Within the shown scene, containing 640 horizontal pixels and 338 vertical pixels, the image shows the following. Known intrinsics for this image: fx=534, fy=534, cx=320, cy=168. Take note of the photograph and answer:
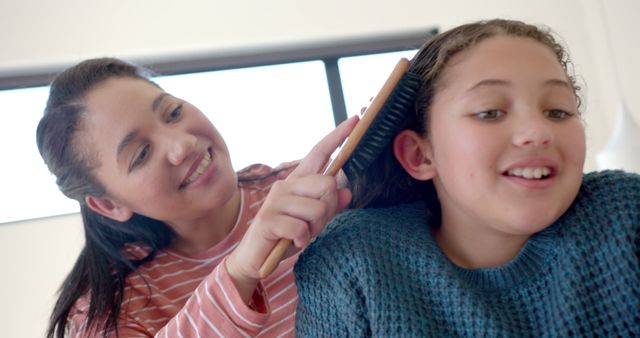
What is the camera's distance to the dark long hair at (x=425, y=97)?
0.63m

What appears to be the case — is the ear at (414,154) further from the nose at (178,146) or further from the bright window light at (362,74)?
the bright window light at (362,74)

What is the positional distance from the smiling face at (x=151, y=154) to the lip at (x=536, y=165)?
39 cm

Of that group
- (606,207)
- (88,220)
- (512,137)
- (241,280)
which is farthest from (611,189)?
(88,220)

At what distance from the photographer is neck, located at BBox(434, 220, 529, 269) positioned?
2.02 ft

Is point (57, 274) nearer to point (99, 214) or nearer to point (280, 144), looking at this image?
point (280, 144)

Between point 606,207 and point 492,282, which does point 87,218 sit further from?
point 606,207

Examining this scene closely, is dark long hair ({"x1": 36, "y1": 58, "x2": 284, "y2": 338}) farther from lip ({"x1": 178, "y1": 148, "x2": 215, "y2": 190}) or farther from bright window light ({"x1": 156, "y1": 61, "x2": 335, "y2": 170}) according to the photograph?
bright window light ({"x1": 156, "y1": 61, "x2": 335, "y2": 170})

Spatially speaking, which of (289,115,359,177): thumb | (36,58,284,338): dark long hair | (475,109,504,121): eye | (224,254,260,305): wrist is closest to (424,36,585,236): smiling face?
(475,109,504,121): eye

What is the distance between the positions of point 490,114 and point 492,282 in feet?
0.60

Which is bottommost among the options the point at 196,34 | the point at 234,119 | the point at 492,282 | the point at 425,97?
the point at 492,282

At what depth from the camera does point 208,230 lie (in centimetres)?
83

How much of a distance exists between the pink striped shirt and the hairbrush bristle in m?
0.17

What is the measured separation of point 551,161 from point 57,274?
1542mm

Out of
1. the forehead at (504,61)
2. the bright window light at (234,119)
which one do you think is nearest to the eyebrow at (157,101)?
the forehead at (504,61)
